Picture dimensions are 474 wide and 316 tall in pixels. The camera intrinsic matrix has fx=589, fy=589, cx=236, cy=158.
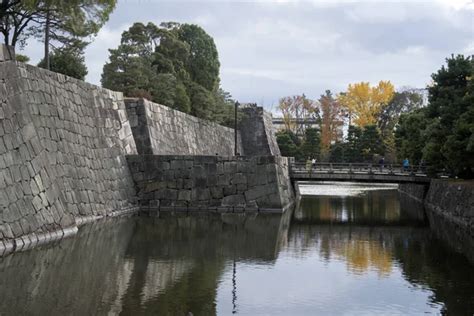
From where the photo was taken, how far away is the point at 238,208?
20.6 meters

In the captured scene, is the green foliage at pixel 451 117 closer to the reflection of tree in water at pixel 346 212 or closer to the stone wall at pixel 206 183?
the reflection of tree in water at pixel 346 212

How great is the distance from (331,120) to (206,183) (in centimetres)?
3423

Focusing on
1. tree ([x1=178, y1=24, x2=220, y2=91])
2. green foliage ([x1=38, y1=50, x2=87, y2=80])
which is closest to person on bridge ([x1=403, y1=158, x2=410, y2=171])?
tree ([x1=178, y1=24, x2=220, y2=91])

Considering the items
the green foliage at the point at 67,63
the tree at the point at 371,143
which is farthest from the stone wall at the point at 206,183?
the tree at the point at 371,143

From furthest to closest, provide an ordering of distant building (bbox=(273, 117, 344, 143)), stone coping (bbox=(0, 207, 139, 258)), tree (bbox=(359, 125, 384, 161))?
distant building (bbox=(273, 117, 344, 143)) < tree (bbox=(359, 125, 384, 161)) < stone coping (bbox=(0, 207, 139, 258))

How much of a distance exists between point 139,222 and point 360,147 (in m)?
31.0

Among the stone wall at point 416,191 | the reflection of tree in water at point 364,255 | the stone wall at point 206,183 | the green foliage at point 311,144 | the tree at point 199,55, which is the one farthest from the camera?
the green foliage at point 311,144

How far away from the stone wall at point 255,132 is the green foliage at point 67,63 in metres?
20.9

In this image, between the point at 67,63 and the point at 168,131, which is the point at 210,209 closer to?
the point at 168,131

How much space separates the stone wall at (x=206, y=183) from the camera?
2073cm

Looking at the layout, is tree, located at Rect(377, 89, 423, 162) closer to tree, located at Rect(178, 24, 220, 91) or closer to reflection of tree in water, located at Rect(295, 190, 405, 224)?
tree, located at Rect(178, 24, 220, 91)

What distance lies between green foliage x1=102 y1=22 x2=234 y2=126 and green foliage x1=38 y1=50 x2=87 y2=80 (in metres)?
5.01

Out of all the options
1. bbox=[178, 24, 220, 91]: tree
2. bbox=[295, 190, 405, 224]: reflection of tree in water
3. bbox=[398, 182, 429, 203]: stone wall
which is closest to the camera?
bbox=[295, 190, 405, 224]: reflection of tree in water

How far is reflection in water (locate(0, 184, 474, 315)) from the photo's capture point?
758 cm
